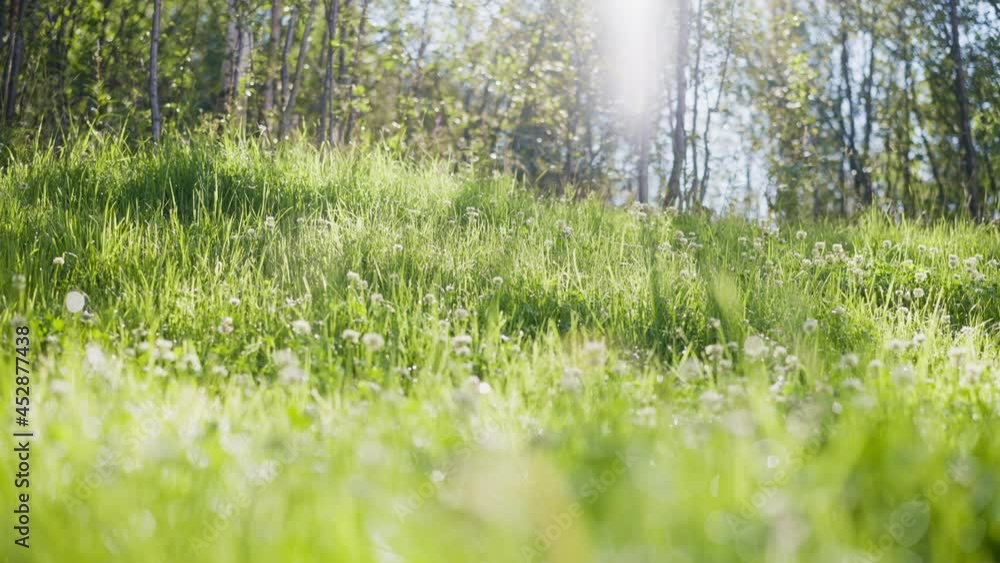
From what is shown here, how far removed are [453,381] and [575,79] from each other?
48.2ft

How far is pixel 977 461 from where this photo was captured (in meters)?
2.17

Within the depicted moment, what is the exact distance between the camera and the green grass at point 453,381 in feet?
5.88

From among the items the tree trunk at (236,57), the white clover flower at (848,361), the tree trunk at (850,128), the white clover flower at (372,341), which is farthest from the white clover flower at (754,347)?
the tree trunk at (850,128)

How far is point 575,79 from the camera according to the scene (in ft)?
55.9

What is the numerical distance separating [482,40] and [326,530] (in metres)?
14.6

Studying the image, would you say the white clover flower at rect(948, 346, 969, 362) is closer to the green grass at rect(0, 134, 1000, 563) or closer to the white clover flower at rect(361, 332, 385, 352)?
the green grass at rect(0, 134, 1000, 563)

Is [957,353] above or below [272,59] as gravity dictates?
below

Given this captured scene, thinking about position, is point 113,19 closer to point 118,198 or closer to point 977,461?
point 118,198

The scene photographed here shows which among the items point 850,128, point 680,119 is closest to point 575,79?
point 680,119

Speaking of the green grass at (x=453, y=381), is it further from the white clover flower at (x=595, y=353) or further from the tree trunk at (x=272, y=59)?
the tree trunk at (x=272, y=59)

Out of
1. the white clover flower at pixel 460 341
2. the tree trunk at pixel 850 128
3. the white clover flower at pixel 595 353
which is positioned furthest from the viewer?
the tree trunk at pixel 850 128

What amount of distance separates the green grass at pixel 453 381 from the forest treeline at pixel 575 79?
275 cm

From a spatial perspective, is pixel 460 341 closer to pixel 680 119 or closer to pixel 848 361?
pixel 848 361

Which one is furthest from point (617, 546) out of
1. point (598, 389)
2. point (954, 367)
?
point (954, 367)
